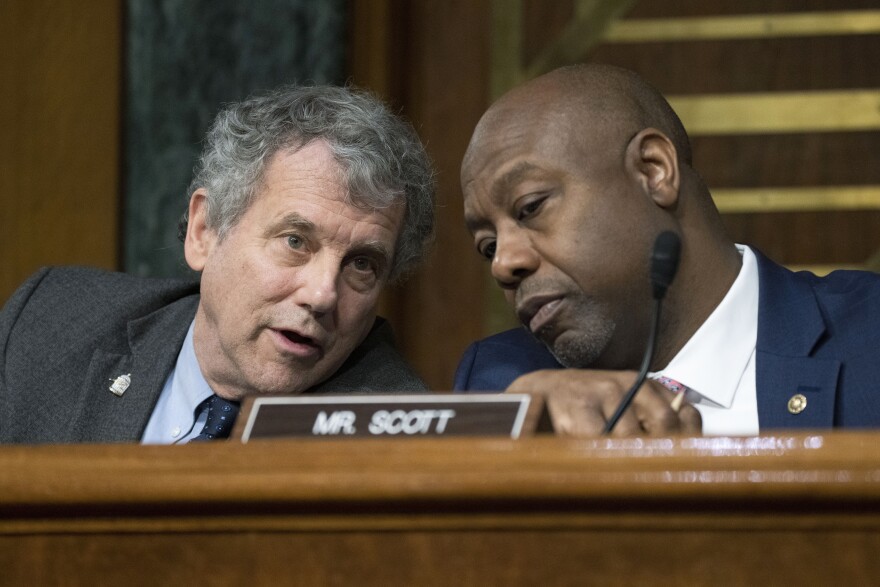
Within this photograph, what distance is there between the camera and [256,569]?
1.01 meters

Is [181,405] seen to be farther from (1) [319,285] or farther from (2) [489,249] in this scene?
(2) [489,249]

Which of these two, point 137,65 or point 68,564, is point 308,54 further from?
point 68,564

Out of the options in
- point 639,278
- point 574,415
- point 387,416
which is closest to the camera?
point 387,416

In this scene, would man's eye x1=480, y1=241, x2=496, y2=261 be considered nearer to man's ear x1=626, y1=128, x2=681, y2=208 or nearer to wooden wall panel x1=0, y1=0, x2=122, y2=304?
man's ear x1=626, y1=128, x2=681, y2=208

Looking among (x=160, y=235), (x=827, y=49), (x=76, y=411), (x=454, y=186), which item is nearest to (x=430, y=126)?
(x=454, y=186)

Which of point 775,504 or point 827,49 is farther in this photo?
point 827,49

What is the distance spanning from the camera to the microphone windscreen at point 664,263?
141 centimetres

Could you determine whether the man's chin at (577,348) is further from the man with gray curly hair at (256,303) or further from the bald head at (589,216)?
the man with gray curly hair at (256,303)

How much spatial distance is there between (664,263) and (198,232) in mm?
1018

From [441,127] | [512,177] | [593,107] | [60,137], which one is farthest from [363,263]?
[60,137]

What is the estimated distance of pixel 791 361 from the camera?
5.88 ft

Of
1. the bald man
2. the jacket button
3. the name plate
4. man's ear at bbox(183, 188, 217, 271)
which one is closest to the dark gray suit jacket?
man's ear at bbox(183, 188, 217, 271)

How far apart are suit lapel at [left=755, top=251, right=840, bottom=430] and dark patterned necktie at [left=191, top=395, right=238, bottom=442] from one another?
83 centimetres

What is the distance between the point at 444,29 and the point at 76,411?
56.3 inches
